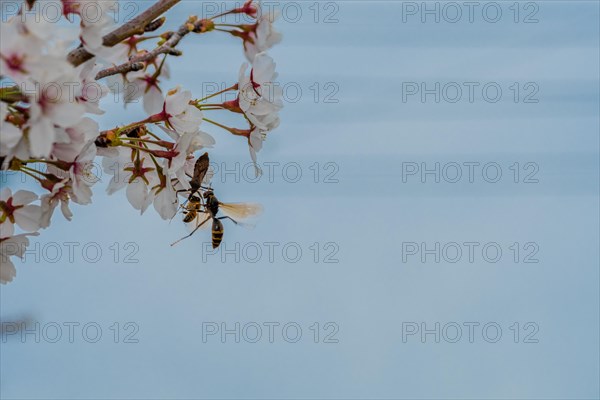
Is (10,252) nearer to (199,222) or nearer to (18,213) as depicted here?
(18,213)

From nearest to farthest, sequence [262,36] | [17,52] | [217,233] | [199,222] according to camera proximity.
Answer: [17,52] → [262,36] → [199,222] → [217,233]

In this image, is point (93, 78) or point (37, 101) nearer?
point (37, 101)

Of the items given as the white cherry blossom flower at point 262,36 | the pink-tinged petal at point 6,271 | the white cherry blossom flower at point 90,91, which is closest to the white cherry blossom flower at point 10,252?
the pink-tinged petal at point 6,271

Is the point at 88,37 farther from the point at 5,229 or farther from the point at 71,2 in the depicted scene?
the point at 5,229

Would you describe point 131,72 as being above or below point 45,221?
above

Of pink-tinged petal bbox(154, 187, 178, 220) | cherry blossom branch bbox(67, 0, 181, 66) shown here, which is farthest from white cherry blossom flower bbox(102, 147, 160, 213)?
cherry blossom branch bbox(67, 0, 181, 66)

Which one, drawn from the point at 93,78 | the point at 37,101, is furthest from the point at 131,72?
the point at 37,101

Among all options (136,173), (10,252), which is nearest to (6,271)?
(10,252)

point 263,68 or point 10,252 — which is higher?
point 263,68
